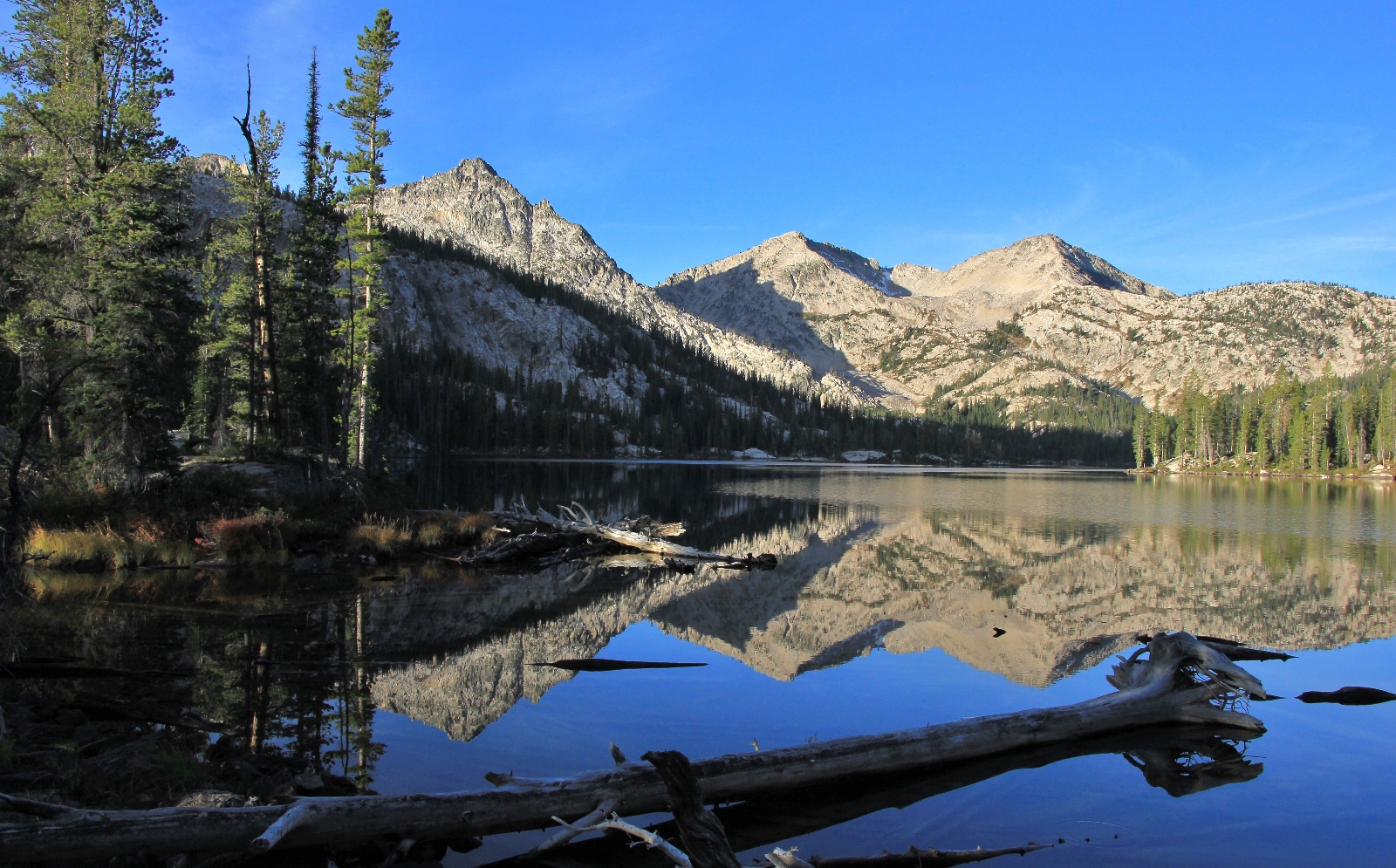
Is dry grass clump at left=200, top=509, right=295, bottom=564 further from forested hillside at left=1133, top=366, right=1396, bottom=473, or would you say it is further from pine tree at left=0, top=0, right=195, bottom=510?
forested hillside at left=1133, top=366, right=1396, bottom=473

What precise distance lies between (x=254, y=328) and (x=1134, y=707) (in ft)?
135

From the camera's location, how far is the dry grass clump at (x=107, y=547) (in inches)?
789

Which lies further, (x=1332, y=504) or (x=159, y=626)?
(x=1332, y=504)

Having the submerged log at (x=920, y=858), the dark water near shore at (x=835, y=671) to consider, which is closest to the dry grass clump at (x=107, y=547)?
the dark water near shore at (x=835, y=671)

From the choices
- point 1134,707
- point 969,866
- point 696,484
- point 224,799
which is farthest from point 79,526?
point 696,484

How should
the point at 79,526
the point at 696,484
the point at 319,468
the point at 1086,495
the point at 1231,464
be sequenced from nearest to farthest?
the point at 79,526, the point at 319,468, the point at 1086,495, the point at 696,484, the point at 1231,464

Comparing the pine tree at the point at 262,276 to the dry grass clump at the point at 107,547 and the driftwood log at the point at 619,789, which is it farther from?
the driftwood log at the point at 619,789

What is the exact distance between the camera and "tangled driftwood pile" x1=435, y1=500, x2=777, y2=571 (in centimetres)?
2603

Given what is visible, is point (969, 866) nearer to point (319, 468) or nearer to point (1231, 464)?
point (319, 468)

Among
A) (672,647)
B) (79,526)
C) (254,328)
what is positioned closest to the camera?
(672,647)

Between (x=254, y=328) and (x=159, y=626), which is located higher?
(x=254, y=328)

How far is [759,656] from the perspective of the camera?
15.4 meters

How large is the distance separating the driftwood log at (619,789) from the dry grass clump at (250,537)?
59.3 feet

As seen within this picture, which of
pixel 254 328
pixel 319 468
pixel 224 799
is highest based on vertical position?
pixel 254 328
